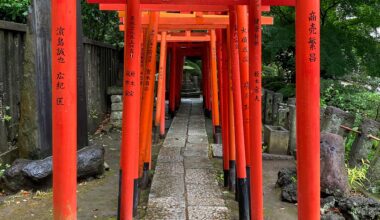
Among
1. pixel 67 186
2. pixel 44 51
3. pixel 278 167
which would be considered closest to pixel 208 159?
pixel 278 167

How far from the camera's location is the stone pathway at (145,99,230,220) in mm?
4633

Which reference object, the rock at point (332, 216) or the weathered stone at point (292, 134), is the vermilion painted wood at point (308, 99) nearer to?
the rock at point (332, 216)

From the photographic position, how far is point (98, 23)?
1212 centimetres

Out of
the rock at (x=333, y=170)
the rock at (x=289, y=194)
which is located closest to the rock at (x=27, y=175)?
the rock at (x=289, y=194)

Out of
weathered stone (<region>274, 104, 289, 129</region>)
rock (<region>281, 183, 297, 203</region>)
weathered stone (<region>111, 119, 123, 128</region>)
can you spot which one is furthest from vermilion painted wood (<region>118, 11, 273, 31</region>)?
weathered stone (<region>111, 119, 123, 128</region>)

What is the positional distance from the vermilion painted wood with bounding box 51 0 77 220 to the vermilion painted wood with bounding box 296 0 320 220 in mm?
1242

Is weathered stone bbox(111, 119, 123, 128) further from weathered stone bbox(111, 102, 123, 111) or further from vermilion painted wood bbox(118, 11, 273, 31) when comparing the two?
vermilion painted wood bbox(118, 11, 273, 31)

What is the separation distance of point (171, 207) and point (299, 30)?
2.96 m

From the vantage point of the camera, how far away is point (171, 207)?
478 centimetres

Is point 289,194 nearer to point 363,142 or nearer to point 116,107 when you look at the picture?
point 363,142

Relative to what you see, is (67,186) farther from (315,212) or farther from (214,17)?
(214,17)

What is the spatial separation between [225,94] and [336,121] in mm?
1822

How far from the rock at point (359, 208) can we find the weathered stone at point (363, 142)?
1.44 meters

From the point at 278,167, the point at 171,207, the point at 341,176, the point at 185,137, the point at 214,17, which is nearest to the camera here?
the point at 171,207
